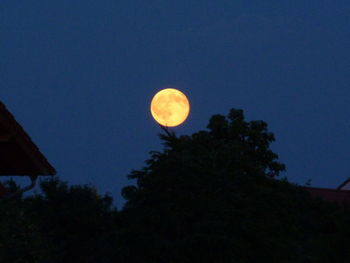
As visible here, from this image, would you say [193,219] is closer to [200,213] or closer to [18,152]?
[200,213]

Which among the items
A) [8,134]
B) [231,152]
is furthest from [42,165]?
[231,152]

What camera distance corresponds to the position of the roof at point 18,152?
8.69 m

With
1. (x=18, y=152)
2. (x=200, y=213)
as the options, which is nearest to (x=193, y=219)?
(x=200, y=213)

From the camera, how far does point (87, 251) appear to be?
34.7m

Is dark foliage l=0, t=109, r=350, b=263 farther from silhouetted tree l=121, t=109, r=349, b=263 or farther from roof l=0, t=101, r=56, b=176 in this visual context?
roof l=0, t=101, r=56, b=176

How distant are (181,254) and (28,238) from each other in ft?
20.4

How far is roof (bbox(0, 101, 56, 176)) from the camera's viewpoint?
8688 mm

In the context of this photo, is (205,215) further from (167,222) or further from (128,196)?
(128,196)

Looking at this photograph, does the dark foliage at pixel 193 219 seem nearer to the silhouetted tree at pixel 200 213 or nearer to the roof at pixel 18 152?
the silhouetted tree at pixel 200 213

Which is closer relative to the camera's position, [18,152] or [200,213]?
[18,152]

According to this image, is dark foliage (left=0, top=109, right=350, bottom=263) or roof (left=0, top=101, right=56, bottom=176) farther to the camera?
dark foliage (left=0, top=109, right=350, bottom=263)

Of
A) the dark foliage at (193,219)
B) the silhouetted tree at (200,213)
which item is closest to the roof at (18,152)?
the dark foliage at (193,219)

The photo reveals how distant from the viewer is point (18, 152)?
31.1ft

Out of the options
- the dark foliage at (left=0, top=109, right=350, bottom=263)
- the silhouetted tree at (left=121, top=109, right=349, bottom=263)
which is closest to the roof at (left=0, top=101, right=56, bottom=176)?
the dark foliage at (left=0, top=109, right=350, bottom=263)
